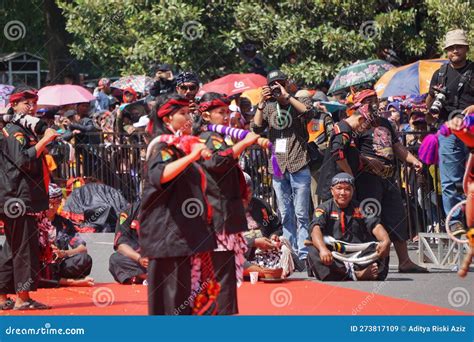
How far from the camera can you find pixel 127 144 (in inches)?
695

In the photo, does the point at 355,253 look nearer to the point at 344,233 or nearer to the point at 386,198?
the point at 344,233

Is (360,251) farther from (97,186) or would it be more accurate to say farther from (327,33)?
(327,33)

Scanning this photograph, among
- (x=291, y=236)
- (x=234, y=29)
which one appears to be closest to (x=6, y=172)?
(x=291, y=236)

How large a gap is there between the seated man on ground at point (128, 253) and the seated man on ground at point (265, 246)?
3.49 ft

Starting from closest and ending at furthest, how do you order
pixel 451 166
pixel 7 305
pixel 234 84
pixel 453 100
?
pixel 7 305 → pixel 453 100 → pixel 451 166 → pixel 234 84

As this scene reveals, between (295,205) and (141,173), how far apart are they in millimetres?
3955

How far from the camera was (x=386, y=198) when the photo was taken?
13.2 m

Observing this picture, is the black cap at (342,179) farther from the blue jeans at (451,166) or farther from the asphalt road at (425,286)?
the blue jeans at (451,166)

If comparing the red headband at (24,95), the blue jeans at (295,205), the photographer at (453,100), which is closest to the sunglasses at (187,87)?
the blue jeans at (295,205)

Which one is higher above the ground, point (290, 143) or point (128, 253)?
point (290, 143)

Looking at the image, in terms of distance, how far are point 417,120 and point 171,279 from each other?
7382mm

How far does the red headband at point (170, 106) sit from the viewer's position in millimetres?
8680

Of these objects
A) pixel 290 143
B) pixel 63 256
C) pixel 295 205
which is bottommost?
pixel 63 256

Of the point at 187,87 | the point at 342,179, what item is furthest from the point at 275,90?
the point at 342,179
